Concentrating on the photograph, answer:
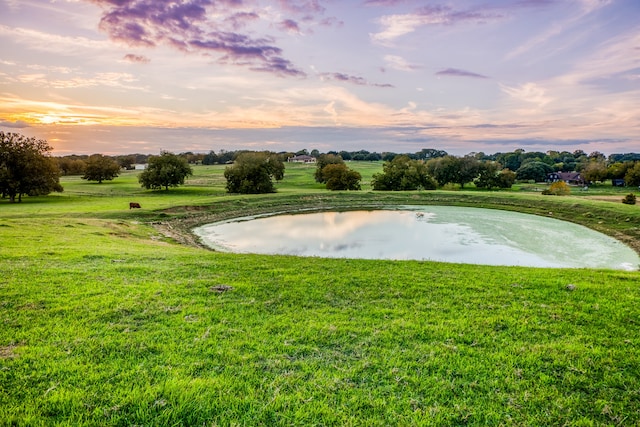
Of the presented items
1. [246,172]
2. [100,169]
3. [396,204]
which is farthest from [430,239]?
[100,169]

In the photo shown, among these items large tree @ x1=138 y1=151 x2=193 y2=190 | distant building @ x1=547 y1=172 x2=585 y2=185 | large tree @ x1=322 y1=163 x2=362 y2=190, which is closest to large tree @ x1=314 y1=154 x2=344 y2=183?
large tree @ x1=322 y1=163 x2=362 y2=190

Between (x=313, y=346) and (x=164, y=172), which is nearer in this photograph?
(x=313, y=346)

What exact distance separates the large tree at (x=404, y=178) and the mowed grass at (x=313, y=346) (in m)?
63.6

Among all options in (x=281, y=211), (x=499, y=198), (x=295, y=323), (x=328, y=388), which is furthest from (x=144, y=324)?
(x=499, y=198)

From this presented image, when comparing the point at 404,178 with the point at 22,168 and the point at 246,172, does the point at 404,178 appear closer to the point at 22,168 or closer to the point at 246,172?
the point at 246,172

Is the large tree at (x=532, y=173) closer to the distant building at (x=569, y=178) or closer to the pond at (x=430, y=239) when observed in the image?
the distant building at (x=569, y=178)

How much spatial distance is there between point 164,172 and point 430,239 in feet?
174

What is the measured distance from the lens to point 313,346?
6.36 meters

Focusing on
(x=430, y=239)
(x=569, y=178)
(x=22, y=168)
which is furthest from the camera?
(x=569, y=178)

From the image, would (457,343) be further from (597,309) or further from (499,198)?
(499,198)

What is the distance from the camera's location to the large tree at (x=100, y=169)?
7906 centimetres

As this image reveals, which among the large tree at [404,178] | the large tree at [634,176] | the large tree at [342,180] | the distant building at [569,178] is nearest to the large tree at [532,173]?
the distant building at [569,178]

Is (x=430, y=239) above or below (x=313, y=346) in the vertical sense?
below

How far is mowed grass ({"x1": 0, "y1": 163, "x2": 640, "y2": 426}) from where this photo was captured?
4.56 metres
